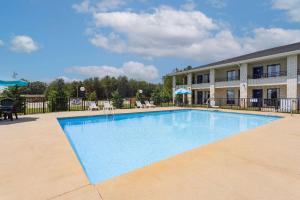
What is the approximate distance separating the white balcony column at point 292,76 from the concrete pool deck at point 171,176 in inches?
554

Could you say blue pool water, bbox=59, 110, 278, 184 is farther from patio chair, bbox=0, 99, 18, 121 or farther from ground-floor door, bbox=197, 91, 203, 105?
Result: ground-floor door, bbox=197, 91, 203, 105

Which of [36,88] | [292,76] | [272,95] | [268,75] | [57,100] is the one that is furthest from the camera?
[36,88]

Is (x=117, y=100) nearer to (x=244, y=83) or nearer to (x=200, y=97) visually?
(x=244, y=83)

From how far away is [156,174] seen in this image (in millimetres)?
3328

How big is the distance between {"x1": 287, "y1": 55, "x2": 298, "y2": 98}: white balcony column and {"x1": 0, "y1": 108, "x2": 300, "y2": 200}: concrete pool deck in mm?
14074

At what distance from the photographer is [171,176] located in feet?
10.6

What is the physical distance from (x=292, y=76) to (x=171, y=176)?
58.7ft

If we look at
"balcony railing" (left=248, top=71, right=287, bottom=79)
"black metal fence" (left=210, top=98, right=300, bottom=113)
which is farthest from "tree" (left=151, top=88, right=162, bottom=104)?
"balcony railing" (left=248, top=71, right=287, bottom=79)

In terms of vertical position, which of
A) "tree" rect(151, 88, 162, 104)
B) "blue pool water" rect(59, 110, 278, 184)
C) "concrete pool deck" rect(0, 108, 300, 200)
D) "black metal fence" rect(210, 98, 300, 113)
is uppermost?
"tree" rect(151, 88, 162, 104)

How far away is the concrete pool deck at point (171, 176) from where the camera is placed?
8.55ft

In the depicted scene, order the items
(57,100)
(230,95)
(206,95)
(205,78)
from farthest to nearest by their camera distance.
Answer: (205,78) < (206,95) < (230,95) < (57,100)

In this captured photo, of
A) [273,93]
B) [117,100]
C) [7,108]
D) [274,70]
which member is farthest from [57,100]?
[273,93]

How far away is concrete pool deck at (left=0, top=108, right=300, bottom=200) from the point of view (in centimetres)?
261

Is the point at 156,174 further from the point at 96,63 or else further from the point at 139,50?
the point at 96,63
